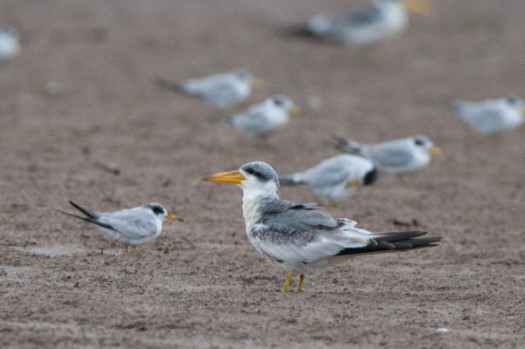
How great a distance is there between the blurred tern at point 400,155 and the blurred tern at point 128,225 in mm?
3583

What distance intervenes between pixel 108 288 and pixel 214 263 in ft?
3.37

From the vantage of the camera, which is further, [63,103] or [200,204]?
[63,103]

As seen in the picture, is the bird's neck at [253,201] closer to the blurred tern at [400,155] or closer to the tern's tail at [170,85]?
the blurred tern at [400,155]

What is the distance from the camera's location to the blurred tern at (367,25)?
665 inches

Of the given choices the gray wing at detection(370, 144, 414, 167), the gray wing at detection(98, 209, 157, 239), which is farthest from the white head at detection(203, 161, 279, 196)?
the gray wing at detection(370, 144, 414, 167)

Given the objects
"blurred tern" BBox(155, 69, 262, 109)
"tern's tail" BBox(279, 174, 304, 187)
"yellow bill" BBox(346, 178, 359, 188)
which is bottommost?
"tern's tail" BBox(279, 174, 304, 187)

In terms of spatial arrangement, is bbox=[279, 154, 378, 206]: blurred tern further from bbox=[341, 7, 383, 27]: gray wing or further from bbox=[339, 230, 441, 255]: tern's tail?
bbox=[341, 7, 383, 27]: gray wing

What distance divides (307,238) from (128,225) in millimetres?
1372

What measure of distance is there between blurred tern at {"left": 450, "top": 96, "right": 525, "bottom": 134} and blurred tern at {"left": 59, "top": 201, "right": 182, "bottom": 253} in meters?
6.28

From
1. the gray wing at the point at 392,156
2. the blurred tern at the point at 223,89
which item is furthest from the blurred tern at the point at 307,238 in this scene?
the blurred tern at the point at 223,89

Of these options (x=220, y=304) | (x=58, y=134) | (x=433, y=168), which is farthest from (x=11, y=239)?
(x=433, y=168)

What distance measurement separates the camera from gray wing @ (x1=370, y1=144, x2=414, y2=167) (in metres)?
10.2

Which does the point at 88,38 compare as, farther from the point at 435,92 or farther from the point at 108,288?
the point at 108,288

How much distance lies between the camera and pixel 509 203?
9.51 m
